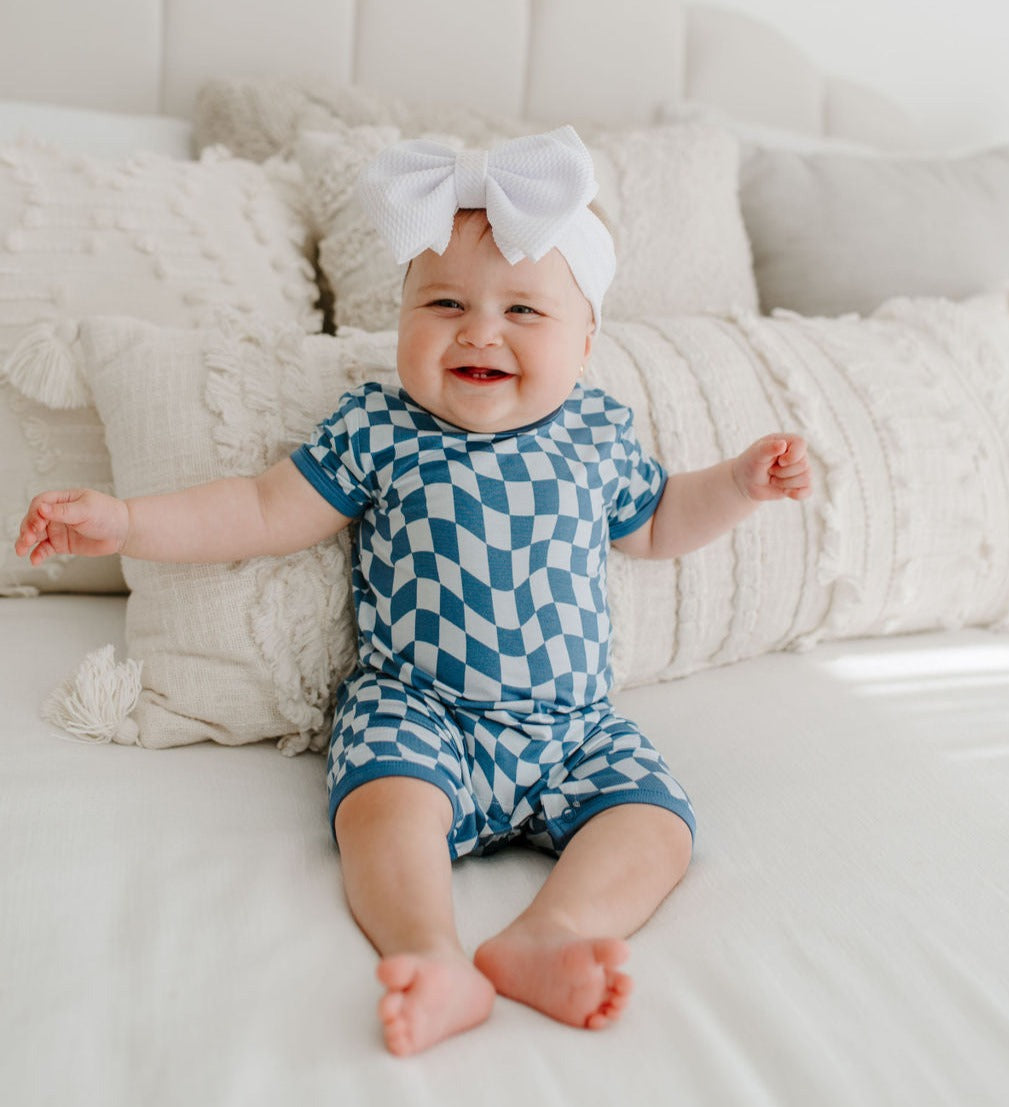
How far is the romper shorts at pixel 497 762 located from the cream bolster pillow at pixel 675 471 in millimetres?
121

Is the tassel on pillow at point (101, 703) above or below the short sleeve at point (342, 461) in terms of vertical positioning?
below

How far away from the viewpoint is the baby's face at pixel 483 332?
36.1 inches

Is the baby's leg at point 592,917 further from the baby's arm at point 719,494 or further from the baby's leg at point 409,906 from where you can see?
the baby's arm at point 719,494

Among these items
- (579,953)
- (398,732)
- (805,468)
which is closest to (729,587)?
(805,468)

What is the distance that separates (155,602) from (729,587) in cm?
59

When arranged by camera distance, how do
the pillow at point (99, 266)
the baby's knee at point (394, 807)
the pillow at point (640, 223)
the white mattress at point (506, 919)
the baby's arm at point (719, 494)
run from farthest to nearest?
1. the pillow at point (640, 223)
2. the pillow at point (99, 266)
3. the baby's arm at point (719, 494)
4. the baby's knee at point (394, 807)
5. the white mattress at point (506, 919)

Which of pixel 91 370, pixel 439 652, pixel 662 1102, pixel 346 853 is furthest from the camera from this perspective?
pixel 91 370

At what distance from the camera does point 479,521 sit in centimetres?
93

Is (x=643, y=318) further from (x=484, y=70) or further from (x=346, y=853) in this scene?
(x=346, y=853)

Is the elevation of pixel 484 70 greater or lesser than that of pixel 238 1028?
greater

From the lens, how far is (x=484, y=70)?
167 cm

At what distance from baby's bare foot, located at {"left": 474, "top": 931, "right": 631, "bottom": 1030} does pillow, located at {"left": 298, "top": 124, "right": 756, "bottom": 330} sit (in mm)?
786

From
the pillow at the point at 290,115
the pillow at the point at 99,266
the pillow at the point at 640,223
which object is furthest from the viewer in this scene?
the pillow at the point at 290,115

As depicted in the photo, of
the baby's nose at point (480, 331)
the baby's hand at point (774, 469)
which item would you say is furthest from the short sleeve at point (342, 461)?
the baby's hand at point (774, 469)
